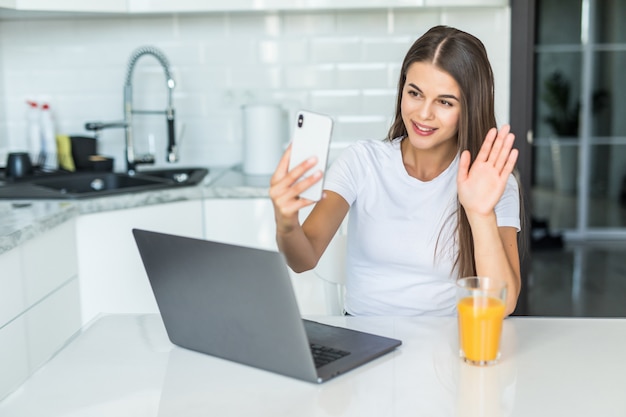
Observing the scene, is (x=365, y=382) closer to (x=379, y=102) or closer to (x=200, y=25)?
(x=379, y=102)

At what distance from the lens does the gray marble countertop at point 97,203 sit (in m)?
2.22

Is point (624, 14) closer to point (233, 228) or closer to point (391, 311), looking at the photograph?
point (233, 228)

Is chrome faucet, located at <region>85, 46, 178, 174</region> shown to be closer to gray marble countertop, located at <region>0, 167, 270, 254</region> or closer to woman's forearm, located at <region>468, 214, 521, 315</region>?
gray marble countertop, located at <region>0, 167, 270, 254</region>

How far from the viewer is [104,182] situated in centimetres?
308

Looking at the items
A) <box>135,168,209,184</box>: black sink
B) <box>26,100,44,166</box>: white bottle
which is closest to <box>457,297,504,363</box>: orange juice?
<box>135,168,209,184</box>: black sink

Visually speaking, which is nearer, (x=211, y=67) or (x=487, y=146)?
(x=487, y=146)

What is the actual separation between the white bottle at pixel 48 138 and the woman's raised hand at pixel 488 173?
2.09 meters

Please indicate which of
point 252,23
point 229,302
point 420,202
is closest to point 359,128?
point 252,23

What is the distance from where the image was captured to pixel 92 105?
3340 millimetres

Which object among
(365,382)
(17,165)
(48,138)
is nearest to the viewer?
(365,382)

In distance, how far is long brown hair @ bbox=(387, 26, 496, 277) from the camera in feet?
5.74

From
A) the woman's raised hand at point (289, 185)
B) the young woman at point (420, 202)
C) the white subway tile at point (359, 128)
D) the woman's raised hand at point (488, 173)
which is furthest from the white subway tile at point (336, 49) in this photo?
the woman's raised hand at point (289, 185)

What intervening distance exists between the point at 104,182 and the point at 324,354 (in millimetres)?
1979

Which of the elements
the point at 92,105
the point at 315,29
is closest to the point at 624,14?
the point at 315,29
